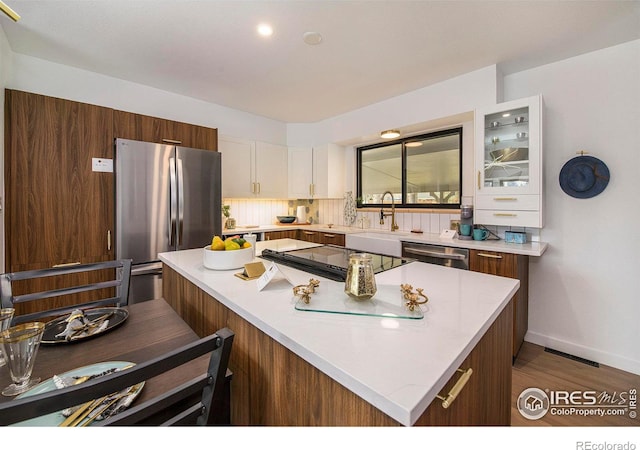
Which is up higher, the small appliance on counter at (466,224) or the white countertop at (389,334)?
the small appliance on counter at (466,224)

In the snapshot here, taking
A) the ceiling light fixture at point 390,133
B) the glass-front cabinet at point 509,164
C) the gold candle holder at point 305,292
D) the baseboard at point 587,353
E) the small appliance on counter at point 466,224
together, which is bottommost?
the baseboard at point 587,353

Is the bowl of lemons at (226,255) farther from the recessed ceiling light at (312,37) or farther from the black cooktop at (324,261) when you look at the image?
the recessed ceiling light at (312,37)

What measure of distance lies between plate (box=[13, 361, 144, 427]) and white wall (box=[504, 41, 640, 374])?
3.11 m

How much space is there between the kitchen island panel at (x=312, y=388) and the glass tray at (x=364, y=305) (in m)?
0.15

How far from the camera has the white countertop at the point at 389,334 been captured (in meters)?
0.52

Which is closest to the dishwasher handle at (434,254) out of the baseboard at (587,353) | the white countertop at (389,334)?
the baseboard at (587,353)

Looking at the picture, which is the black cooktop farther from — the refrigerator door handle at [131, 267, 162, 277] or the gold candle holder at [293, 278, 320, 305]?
the refrigerator door handle at [131, 267, 162, 277]

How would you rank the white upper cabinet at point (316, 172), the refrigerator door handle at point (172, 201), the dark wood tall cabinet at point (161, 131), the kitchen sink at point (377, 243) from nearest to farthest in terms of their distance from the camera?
the dark wood tall cabinet at point (161, 131) < the refrigerator door handle at point (172, 201) < the kitchen sink at point (377, 243) < the white upper cabinet at point (316, 172)

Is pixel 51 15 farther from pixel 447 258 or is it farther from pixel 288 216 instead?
pixel 447 258

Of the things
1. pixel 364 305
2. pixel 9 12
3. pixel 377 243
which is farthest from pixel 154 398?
pixel 377 243

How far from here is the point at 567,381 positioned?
79.2 inches

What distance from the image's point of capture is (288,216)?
14.5 feet

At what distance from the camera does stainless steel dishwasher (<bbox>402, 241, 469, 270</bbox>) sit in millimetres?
2416

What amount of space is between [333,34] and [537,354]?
10.1 feet
